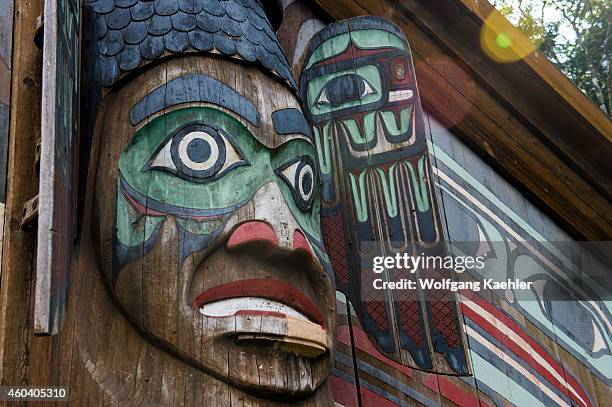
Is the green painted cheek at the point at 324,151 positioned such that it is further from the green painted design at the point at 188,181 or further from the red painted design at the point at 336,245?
the green painted design at the point at 188,181

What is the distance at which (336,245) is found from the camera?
308 cm

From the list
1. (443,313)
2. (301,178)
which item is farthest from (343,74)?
(443,313)

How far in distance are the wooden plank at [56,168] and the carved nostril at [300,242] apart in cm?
57

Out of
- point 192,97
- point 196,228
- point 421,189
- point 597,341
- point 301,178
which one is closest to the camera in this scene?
point 196,228

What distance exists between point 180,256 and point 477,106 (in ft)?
8.70

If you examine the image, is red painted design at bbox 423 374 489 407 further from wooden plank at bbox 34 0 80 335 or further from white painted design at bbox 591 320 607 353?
wooden plank at bbox 34 0 80 335

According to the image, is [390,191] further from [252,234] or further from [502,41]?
[502,41]

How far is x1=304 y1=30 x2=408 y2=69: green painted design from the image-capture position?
3.30 meters

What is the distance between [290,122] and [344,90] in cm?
70

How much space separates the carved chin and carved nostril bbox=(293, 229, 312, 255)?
40 millimetres

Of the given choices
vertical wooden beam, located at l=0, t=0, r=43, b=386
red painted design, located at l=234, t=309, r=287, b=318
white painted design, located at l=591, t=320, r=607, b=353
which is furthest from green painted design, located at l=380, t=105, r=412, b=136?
white painted design, located at l=591, t=320, r=607, b=353

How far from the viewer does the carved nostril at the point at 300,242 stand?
234 cm

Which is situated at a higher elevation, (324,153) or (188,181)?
(324,153)

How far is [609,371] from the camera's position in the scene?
4.72m
